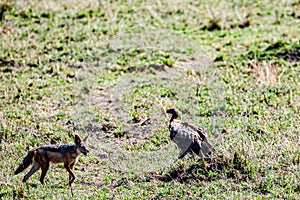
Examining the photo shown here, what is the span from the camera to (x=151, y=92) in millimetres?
12703

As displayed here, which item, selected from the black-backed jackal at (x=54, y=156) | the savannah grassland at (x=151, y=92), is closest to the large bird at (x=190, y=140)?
the savannah grassland at (x=151, y=92)

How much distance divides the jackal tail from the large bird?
2.25m

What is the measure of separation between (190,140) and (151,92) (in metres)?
3.28

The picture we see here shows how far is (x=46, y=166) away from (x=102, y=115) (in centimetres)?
312

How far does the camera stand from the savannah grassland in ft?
29.8

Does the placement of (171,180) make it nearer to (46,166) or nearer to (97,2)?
(46,166)

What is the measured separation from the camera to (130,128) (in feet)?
37.0

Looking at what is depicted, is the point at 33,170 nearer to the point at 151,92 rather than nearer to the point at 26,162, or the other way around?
the point at 26,162

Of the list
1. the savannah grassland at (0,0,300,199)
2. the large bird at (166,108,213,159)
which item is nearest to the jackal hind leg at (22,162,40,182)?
the savannah grassland at (0,0,300,199)

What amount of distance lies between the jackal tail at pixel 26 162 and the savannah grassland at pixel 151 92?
6.5 inches

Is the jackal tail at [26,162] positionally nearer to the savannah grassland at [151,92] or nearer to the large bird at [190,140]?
the savannah grassland at [151,92]

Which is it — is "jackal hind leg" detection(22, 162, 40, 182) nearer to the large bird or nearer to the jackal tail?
the jackal tail

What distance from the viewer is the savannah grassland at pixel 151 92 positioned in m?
9.09

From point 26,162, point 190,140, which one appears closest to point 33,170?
point 26,162
